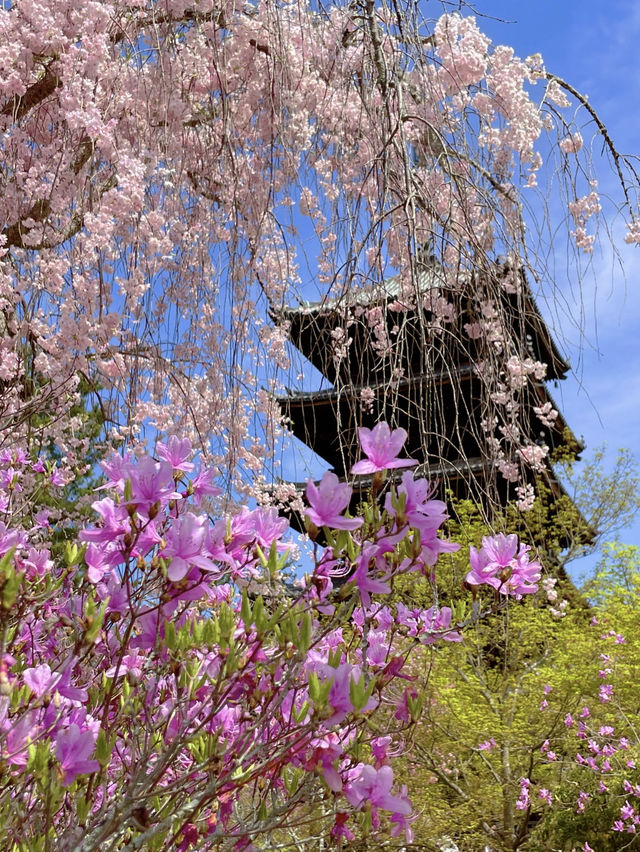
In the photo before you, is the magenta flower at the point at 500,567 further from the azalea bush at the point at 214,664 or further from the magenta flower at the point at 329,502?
the magenta flower at the point at 329,502

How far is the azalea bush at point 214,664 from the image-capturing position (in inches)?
50.9

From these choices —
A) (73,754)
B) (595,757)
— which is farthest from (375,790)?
(595,757)

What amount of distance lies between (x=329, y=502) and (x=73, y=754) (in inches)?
22.1

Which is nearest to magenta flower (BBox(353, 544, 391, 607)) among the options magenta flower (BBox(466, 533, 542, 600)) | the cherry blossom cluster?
magenta flower (BBox(466, 533, 542, 600))

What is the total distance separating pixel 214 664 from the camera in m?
1.59

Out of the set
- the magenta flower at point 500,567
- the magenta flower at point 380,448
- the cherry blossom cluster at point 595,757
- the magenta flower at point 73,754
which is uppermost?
Result: the magenta flower at point 380,448

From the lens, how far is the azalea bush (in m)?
1.29

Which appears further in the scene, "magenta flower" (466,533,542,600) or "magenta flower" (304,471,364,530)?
"magenta flower" (466,533,542,600)

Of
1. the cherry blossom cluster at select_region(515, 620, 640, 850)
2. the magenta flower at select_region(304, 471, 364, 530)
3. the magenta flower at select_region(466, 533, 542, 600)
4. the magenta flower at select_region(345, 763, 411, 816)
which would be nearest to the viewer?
the magenta flower at select_region(304, 471, 364, 530)

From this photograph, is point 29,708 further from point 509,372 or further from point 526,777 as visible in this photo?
point 526,777

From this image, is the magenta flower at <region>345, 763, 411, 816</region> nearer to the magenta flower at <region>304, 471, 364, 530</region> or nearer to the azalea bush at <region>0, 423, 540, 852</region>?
the azalea bush at <region>0, 423, 540, 852</region>

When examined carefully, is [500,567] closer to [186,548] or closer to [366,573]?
[366,573]

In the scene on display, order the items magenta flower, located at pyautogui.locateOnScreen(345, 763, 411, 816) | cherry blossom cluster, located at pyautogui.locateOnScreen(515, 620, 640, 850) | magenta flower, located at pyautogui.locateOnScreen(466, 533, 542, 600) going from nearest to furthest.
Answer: magenta flower, located at pyautogui.locateOnScreen(345, 763, 411, 816)
magenta flower, located at pyautogui.locateOnScreen(466, 533, 542, 600)
cherry blossom cluster, located at pyautogui.locateOnScreen(515, 620, 640, 850)

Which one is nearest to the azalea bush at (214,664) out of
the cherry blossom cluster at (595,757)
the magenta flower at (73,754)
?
the magenta flower at (73,754)
